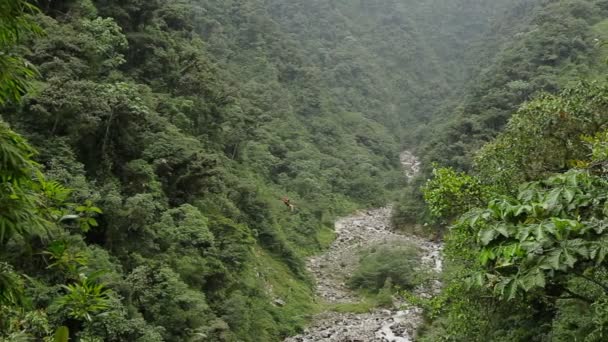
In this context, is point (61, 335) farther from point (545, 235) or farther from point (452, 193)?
point (452, 193)

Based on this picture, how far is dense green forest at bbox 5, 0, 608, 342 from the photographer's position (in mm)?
3641

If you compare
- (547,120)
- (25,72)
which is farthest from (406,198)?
(25,72)

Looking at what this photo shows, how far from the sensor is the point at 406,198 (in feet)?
136

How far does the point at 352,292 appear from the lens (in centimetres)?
2773

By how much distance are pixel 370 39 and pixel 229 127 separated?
68.9m

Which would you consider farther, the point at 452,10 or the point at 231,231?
the point at 452,10

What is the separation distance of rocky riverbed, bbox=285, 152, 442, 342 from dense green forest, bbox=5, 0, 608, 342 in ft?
3.53

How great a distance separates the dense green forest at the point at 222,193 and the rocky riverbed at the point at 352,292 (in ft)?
3.53

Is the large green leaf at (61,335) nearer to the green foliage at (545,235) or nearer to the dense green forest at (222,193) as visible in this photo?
the dense green forest at (222,193)

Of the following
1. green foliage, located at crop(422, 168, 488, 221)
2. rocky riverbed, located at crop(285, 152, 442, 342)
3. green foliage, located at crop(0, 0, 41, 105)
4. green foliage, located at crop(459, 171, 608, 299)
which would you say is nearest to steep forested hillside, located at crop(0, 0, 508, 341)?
green foliage, located at crop(0, 0, 41, 105)

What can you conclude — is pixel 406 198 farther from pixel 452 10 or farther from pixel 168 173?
pixel 452 10

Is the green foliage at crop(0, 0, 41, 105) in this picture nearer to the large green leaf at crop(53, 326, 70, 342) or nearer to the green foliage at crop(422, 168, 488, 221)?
the large green leaf at crop(53, 326, 70, 342)

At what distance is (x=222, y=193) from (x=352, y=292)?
1003cm

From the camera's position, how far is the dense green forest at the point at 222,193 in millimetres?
3641
